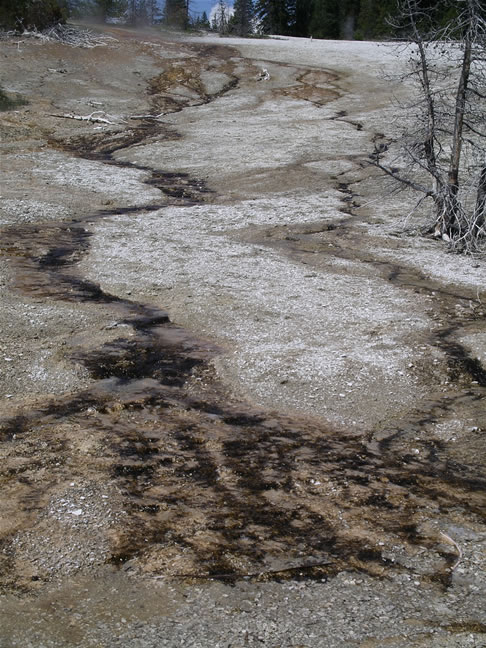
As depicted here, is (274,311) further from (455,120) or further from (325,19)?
(325,19)

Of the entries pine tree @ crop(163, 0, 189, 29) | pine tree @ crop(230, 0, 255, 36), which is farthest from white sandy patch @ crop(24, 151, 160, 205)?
pine tree @ crop(230, 0, 255, 36)

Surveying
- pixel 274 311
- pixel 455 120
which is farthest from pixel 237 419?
pixel 455 120

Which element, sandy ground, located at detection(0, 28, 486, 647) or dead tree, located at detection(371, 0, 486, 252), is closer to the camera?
sandy ground, located at detection(0, 28, 486, 647)

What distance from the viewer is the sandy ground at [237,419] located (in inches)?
123

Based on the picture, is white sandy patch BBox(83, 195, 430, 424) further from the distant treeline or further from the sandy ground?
the distant treeline

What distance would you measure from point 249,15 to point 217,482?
41286 mm

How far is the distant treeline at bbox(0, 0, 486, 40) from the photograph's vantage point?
979 inches

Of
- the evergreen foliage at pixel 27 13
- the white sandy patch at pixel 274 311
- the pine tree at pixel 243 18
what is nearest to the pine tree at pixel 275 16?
the pine tree at pixel 243 18

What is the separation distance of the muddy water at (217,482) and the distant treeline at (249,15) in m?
23.1

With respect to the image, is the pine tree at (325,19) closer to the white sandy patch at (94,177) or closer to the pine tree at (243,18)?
the pine tree at (243,18)

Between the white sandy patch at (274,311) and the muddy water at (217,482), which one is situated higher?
the white sandy patch at (274,311)

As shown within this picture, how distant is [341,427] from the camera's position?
4.96 meters

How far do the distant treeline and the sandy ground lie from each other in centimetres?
1519

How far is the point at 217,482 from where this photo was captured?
419cm
